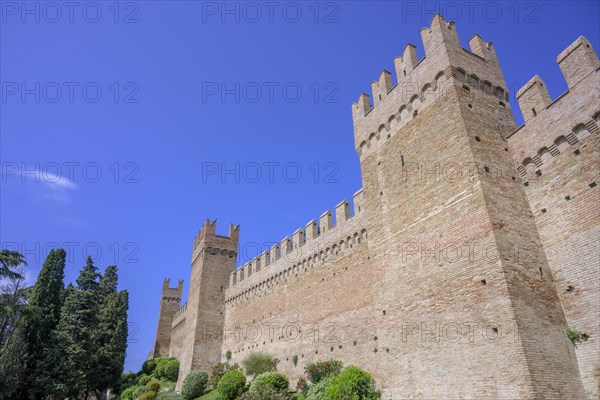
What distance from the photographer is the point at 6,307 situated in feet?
57.0

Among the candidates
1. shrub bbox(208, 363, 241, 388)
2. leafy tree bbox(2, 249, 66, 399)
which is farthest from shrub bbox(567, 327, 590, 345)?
leafy tree bbox(2, 249, 66, 399)

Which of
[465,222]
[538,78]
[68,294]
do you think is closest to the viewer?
[465,222]

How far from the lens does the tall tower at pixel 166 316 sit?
50656mm

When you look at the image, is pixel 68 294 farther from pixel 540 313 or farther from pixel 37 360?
pixel 540 313

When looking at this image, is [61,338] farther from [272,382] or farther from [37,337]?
[272,382]

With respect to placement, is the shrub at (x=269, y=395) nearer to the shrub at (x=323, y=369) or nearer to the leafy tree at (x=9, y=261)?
the shrub at (x=323, y=369)

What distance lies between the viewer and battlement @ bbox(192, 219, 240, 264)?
34188 mm

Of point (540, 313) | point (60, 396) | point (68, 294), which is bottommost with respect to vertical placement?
point (60, 396)

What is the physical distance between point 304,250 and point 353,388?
33.4 ft

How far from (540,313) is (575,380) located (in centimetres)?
166

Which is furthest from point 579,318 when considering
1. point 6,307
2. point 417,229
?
point 6,307

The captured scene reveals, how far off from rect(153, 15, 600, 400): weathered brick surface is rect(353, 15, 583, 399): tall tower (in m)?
0.04

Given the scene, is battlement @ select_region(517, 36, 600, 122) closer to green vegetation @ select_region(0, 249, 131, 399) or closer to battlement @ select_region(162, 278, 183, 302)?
green vegetation @ select_region(0, 249, 131, 399)

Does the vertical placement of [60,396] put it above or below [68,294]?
below
